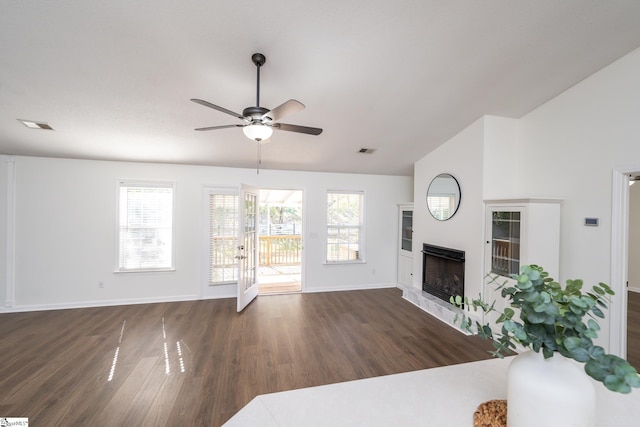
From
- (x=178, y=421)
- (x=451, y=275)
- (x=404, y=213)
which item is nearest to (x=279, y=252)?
(x=404, y=213)

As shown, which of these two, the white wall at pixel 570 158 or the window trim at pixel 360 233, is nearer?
the white wall at pixel 570 158

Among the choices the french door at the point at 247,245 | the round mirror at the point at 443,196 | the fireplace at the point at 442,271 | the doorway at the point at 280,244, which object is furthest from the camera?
the doorway at the point at 280,244

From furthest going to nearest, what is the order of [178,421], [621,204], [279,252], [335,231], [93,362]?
[279,252]
[335,231]
[93,362]
[621,204]
[178,421]

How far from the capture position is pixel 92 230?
Answer: 414 cm

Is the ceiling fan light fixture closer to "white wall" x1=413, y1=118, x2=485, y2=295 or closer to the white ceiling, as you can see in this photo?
the white ceiling

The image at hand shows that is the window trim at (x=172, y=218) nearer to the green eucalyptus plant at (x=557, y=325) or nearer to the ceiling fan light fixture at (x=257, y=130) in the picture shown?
the ceiling fan light fixture at (x=257, y=130)

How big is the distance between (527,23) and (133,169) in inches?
207

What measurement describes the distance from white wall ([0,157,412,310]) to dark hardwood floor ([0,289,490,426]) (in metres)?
0.30

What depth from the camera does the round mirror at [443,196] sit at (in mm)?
3811

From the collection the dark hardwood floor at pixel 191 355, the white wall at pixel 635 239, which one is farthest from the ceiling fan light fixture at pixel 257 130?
the white wall at pixel 635 239

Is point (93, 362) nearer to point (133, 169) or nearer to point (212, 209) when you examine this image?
point (212, 209)

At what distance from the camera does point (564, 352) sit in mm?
671

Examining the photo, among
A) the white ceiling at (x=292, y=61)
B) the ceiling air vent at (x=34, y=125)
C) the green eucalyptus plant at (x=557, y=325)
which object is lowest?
the green eucalyptus plant at (x=557, y=325)

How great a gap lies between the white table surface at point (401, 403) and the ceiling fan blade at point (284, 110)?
66.8 inches
